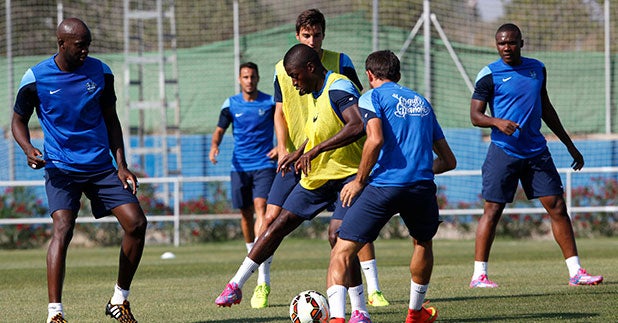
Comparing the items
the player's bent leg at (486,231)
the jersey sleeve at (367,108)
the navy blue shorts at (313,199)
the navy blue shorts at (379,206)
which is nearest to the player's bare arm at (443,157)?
the navy blue shorts at (379,206)

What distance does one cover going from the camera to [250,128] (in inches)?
573

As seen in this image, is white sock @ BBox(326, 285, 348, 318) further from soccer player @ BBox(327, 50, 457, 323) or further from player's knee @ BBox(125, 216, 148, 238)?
player's knee @ BBox(125, 216, 148, 238)

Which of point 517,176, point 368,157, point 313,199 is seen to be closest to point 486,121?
point 517,176

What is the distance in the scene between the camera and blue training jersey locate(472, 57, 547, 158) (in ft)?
36.7

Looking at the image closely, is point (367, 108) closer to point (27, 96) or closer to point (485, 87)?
point (27, 96)

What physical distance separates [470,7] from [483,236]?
15478mm

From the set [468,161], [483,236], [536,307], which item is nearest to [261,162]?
[483,236]

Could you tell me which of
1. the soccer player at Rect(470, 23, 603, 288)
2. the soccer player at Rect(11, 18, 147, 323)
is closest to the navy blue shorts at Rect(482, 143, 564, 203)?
the soccer player at Rect(470, 23, 603, 288)

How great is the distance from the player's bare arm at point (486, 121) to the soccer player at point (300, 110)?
1.61 m

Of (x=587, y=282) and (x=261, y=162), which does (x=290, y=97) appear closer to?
(x=587, y=282)

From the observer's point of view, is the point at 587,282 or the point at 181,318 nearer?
the point at 181,318

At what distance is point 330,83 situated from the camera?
8203 millimetres

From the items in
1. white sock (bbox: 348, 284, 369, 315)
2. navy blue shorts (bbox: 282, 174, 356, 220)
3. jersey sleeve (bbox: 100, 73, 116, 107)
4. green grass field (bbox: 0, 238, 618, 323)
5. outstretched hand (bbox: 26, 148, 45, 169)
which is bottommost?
green grass field (bbox: 0, 238, 618, 323)

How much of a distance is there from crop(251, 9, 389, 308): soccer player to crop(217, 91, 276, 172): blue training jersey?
13.6 feet
